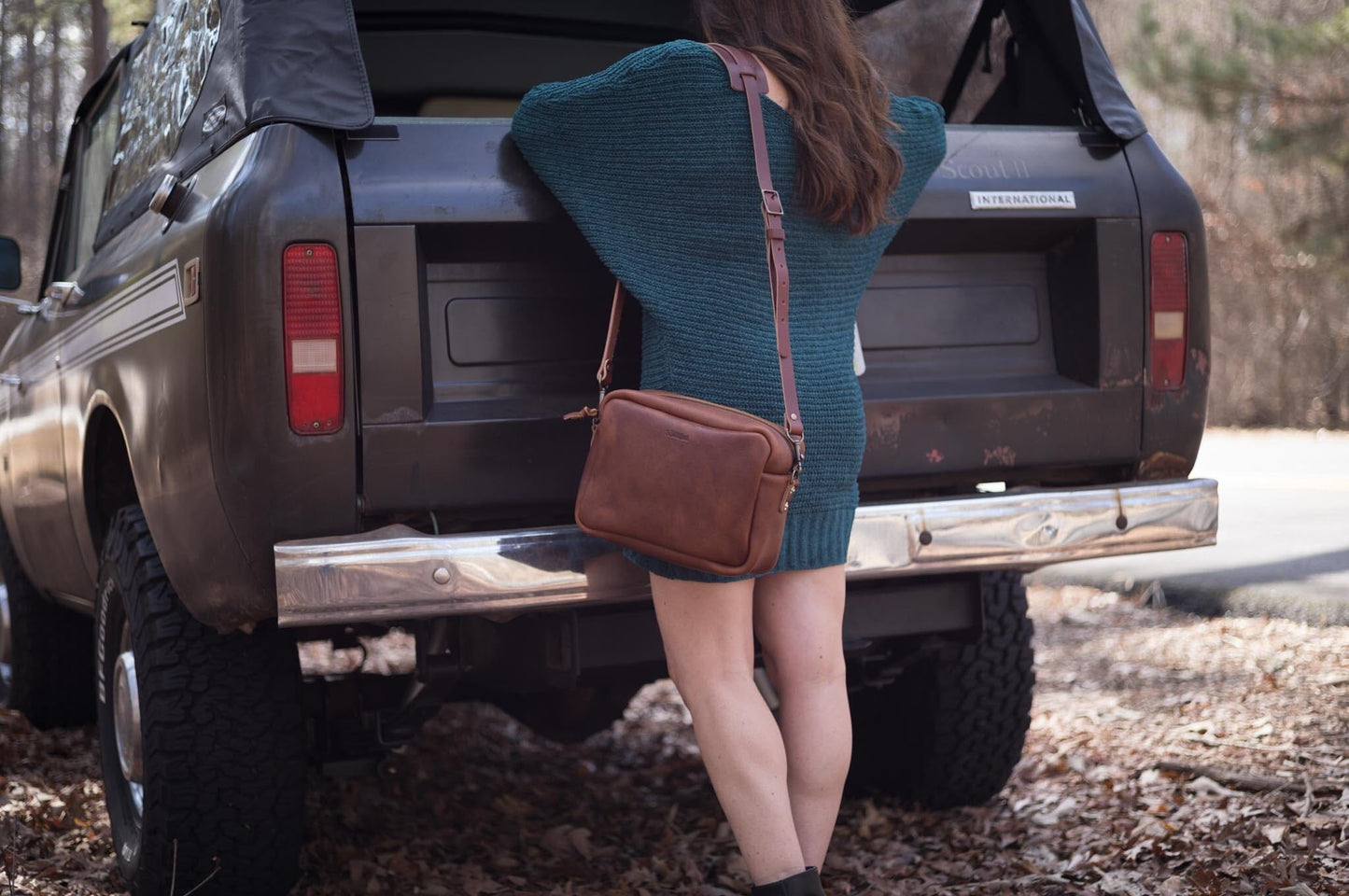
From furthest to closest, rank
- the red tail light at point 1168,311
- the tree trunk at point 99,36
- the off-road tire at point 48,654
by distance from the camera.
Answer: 1. the tree trunk at point 99,36
2. the off-road tire at point 48,654
3. the red tail light at point 1168,311

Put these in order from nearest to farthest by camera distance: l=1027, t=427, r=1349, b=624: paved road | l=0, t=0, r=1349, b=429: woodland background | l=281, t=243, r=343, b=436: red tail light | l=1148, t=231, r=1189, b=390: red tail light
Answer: l=281, t=243, r=343, b=436: red tail light → l=1148, t=231, r=1189, b=390: red tail light → l=1027, t=427, r=1349, b=624: paved road → l=0, t=0, r=1349, b=429: woodland background

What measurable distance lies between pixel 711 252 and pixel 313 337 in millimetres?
766

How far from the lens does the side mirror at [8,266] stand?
13.3 ft

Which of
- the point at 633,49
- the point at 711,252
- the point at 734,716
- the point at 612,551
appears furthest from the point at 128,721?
the point at 633,49

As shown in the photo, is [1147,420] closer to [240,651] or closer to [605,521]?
[605,521]

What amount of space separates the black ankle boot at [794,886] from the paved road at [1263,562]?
2112mm

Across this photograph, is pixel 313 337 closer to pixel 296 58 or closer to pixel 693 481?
pixel 296 58

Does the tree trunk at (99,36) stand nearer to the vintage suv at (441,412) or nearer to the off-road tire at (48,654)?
the off-road tire at (48,654)

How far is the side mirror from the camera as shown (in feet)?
13.3

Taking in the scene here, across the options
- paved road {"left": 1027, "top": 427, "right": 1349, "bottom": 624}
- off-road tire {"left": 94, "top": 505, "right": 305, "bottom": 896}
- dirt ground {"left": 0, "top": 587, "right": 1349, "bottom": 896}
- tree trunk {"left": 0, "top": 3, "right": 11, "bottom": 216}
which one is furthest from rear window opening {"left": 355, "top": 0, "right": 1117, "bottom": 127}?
tree trunk {"left": 0, "top": 3, "right": 11, "bottom": 216}

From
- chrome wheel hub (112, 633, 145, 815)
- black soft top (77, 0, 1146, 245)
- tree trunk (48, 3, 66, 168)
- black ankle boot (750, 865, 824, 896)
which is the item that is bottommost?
black ankle boot (750, 865, 824, 896)

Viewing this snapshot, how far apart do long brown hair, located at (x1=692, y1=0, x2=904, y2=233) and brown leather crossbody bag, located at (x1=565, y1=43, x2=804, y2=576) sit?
8 centimetres

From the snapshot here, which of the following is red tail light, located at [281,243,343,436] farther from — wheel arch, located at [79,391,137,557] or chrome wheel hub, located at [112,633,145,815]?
wheel arch, located at [79,391,137,557]

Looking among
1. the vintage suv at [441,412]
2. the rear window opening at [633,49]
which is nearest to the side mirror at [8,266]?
the vintage suv at [441,412]
